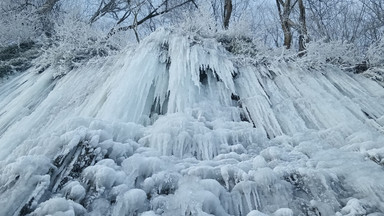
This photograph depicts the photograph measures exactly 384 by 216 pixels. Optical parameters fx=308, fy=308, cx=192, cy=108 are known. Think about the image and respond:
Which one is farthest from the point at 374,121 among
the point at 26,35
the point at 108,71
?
the point at 26,35

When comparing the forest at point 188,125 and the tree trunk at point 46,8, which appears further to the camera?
the tree trunk at point 46,8

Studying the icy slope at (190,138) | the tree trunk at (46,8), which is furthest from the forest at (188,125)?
the tree trunk at (46,8)

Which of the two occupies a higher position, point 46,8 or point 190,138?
point 46,8

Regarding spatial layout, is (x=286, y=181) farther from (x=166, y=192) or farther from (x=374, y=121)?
(x=374, y=121)

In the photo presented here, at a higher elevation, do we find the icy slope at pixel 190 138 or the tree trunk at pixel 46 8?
the tree trunk at pixel 46 8

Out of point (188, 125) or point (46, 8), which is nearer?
point (188, 125)

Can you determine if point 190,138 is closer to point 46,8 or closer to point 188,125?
point 188,125

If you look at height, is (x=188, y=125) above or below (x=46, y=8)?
below

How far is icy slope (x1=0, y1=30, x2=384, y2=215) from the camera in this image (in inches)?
88.4

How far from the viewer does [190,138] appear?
10.3 ft

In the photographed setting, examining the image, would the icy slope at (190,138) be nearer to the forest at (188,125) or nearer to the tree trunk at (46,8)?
the forest at (188,125)

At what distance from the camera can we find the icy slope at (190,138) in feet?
7.36

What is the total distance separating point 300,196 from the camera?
242 cm

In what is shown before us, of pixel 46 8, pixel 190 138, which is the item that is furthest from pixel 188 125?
pixel 46 8
